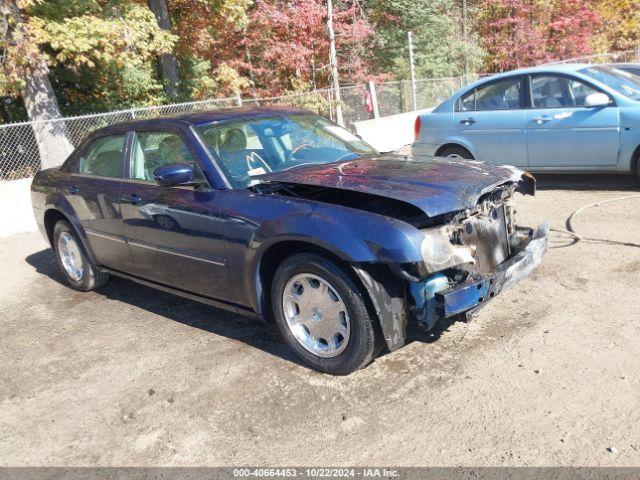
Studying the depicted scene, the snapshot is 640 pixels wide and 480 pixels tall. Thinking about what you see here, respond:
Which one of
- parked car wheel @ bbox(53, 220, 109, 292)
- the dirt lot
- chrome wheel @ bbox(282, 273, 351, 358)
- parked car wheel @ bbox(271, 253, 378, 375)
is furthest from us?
parked car wheel @ bbox(53, 220, 109, 292)

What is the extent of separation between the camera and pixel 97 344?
474cm

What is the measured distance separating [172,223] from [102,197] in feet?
3.67

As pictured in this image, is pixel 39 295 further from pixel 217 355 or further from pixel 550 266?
pixel 550 266

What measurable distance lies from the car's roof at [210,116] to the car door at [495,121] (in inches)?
153

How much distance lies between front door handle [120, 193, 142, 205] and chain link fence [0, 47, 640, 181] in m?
1.28

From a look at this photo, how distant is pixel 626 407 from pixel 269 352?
7.35ft

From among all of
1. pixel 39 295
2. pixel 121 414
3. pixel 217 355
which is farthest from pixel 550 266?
pixel 39 295

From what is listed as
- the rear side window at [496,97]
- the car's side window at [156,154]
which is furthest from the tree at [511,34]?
the car's side window at [156,154]

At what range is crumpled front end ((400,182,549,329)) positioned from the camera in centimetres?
338

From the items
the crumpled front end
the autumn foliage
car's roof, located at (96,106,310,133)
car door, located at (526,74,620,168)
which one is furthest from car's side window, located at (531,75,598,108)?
the autumn foliage

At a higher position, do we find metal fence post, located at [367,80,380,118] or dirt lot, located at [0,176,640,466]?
metal fence post, located at [367,80,380,118]

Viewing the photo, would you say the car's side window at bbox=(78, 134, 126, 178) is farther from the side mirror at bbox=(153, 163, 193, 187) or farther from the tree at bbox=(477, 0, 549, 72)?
the tree at bbox=(477, 0, 549, 72)

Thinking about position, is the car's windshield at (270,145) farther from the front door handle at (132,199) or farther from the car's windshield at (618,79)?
the car's windshield at (618,79)

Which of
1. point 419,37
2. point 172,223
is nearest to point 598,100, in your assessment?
point 172,223
